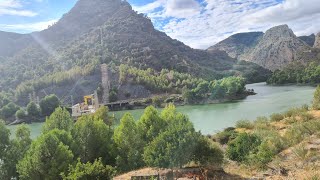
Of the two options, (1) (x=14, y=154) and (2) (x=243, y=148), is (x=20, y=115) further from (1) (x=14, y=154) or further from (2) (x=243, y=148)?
(2) (x=243, y=148)

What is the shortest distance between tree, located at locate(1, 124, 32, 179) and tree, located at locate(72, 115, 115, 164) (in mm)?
4247

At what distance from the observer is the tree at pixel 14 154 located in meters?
25.2

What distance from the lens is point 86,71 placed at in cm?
13612


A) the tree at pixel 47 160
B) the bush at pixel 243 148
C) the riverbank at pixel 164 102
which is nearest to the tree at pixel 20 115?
the riverbank at pixel 164 102

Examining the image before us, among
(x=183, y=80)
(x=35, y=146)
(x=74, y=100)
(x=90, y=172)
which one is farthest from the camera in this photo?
(x=183, y=80)

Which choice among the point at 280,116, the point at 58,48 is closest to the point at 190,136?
the point at 280,116

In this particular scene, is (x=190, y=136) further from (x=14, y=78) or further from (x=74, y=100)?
(x=14, y=78)

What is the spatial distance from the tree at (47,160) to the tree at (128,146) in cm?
361

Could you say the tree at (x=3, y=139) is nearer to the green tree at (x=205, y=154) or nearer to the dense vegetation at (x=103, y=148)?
the dense vegetation at (x=103, y=148)

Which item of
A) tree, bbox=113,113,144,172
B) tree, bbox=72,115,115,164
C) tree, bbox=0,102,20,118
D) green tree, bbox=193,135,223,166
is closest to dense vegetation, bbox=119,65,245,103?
tree, bbox=0,102,20,118

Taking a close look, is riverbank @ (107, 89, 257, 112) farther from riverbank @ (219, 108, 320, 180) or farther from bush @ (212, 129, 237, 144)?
bush @ (212, 129, 237, 144)

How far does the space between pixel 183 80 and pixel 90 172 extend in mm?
112826

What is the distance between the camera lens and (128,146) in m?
24.5

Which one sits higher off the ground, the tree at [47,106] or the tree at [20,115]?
the tree at [47,106]
